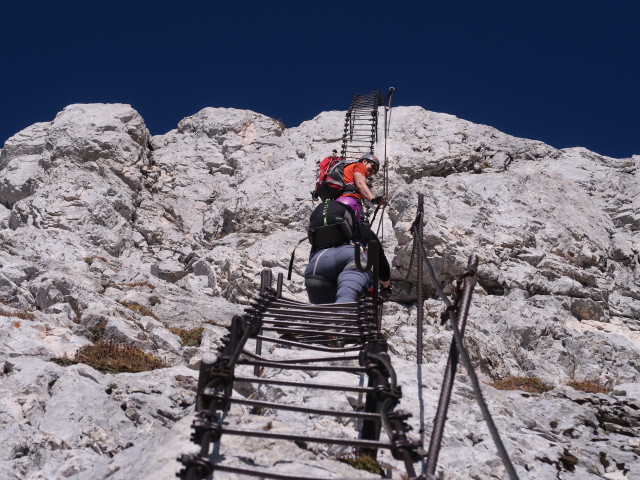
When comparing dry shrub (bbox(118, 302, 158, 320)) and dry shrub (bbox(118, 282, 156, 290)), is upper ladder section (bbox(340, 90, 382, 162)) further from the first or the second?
dry shrub (bbox(118, 302, 158, 320))

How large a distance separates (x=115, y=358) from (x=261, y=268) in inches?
348

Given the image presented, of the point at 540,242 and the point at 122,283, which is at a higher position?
the point at 540,242

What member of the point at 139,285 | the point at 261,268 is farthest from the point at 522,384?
the point at 139,285

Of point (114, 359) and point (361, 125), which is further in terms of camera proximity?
point (361, 125)

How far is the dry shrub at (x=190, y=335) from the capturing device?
40.7 ft

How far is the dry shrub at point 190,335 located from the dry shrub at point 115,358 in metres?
1.76

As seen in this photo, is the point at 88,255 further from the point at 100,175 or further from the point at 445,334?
the point at 445,334

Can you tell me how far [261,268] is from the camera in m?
18.1

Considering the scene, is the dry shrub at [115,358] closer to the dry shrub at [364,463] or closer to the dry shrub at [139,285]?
the dry shrub at [364,463]

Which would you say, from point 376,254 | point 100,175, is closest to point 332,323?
point 376,254

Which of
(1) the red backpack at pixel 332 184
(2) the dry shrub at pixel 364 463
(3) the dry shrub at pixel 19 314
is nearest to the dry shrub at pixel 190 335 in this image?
(3) the dry shrub at pixel 19 314

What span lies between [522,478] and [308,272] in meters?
4.72

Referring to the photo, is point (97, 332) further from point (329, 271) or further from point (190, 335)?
point (329, 271)

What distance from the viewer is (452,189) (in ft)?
64.6
